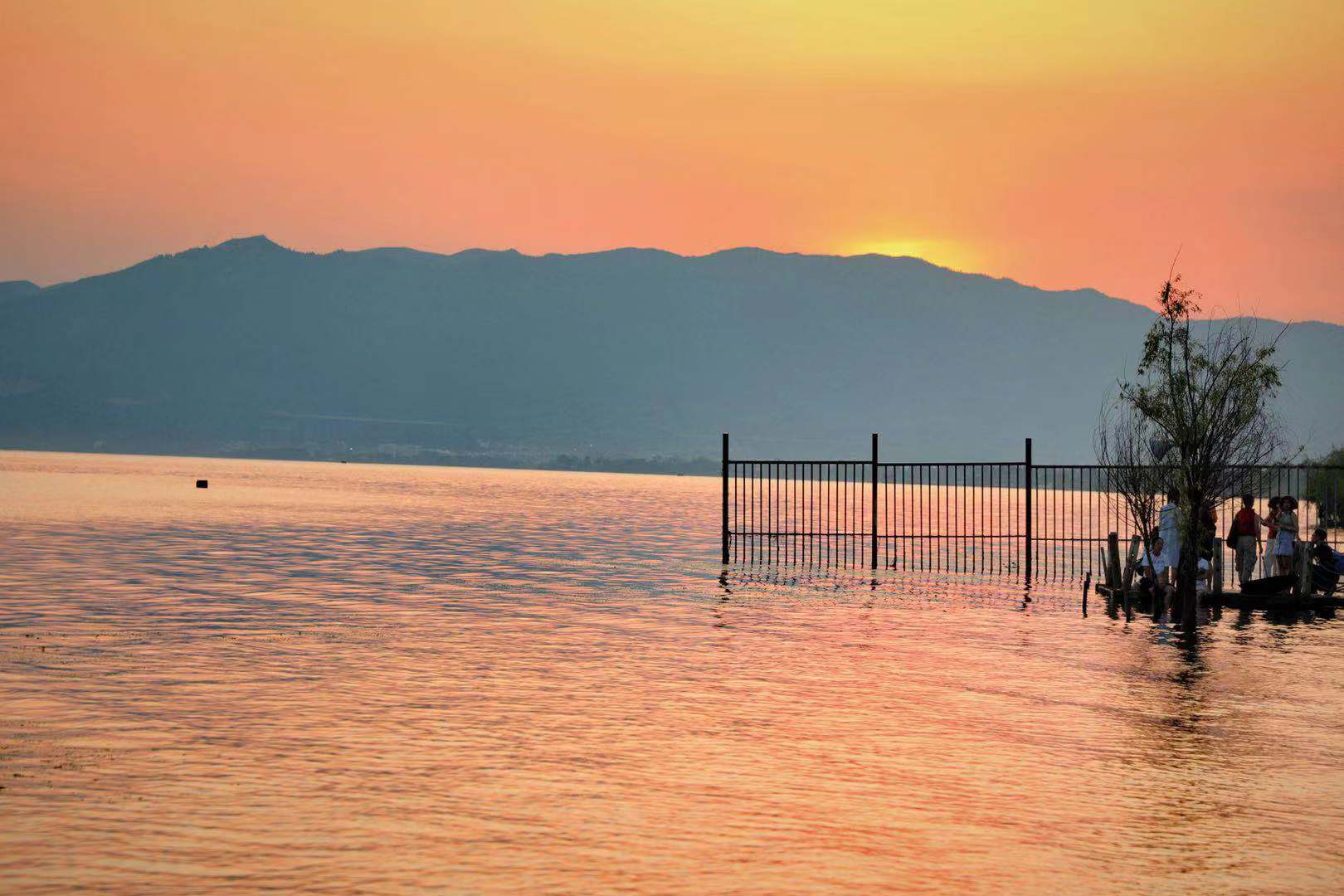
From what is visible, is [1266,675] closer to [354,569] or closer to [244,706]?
[244,706]

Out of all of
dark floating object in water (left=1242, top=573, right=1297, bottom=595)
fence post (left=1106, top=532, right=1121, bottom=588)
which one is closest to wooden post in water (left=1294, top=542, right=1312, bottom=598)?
dark floating object in water (left=1242, top=573, right=1297, bottom=595)

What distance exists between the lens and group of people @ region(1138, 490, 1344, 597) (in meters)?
25.8

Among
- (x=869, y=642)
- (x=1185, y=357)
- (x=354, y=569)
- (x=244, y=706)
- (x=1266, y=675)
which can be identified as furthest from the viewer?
(x=354, y=569)

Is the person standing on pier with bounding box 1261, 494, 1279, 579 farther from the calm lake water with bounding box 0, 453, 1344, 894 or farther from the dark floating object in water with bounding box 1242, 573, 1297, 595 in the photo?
the calm lake water with bounding box 0, 453, 1344, 894

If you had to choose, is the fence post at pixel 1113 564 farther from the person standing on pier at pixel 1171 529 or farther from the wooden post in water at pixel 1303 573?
the wooden post in water at pixel 1303 573

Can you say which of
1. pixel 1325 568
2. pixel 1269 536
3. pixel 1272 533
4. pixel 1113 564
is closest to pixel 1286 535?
pixel 1272 533

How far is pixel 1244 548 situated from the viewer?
29.7 metres

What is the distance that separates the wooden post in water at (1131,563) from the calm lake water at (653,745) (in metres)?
1.17

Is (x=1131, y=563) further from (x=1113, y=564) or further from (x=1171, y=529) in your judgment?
(x=1113, y=564)

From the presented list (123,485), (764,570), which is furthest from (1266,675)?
(123,485)

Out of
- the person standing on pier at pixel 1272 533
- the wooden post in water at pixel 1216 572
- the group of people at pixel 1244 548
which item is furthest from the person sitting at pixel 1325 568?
the wooden post in water at pixel 1216 572

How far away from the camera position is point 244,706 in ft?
46.2

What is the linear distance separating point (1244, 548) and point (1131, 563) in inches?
190

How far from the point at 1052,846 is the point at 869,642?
1142 centimetres
